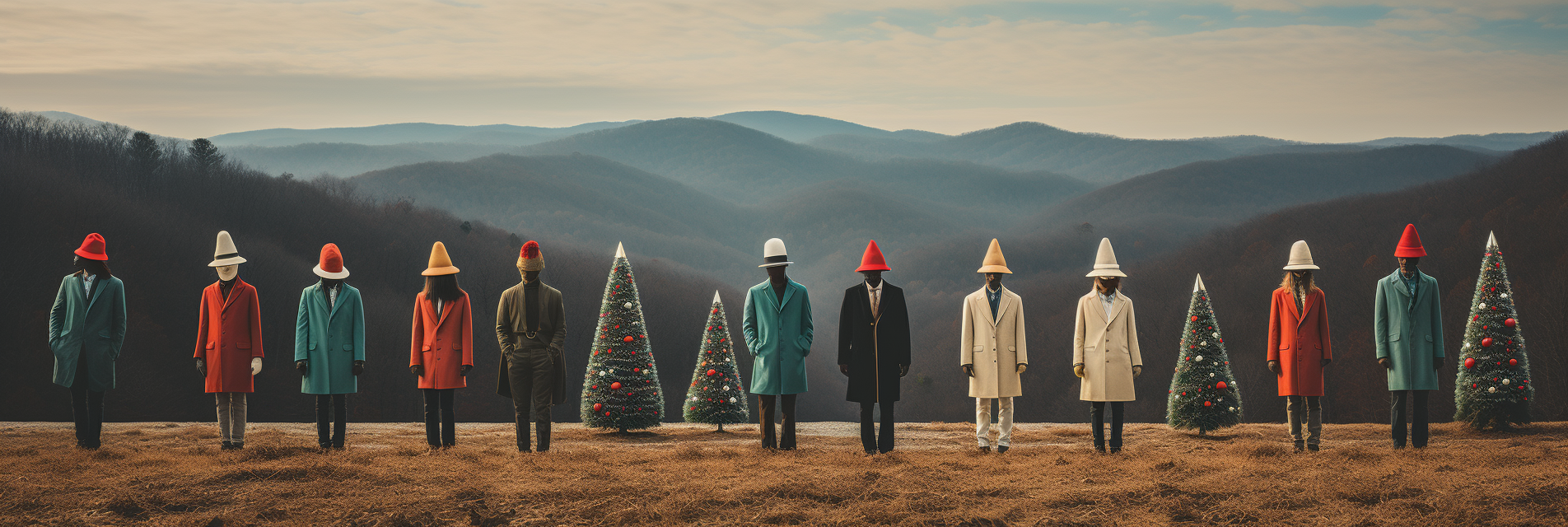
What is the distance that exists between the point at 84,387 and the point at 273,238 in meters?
83.4

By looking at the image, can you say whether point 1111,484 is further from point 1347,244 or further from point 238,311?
point 1347,244

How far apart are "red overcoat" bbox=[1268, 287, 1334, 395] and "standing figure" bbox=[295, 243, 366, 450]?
1023 cm

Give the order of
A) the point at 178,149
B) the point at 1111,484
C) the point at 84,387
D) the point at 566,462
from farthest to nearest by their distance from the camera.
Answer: the point at 178,149 < the point at 84,387 < the point at 566,462 < the point at 1111,484

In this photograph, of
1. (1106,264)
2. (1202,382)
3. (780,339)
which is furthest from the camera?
(1202,382)

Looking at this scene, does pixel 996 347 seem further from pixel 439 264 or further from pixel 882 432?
pixel 439 264

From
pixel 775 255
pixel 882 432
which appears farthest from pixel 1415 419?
pixel 775 255

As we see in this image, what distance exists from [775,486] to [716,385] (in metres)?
6.51

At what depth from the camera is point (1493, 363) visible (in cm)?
1327

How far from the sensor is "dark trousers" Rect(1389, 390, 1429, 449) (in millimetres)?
11094

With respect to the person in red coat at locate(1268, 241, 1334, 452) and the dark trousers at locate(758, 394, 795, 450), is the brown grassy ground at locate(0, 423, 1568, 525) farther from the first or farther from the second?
the person in red coat at locate(1268, 241, 1334, 452)

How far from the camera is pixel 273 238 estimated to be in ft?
280

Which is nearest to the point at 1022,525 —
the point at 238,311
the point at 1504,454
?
the point at 1504,454

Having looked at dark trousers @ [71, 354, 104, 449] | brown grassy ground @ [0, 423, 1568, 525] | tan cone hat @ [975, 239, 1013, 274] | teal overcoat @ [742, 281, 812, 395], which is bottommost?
brown grassy ground @ [0, 423, 1568, 525]

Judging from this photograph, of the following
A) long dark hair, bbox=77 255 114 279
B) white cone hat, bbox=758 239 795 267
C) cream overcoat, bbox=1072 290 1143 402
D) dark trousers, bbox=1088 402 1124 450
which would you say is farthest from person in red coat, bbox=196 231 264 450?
dark trousers, bbox=1088 402 1124 450
